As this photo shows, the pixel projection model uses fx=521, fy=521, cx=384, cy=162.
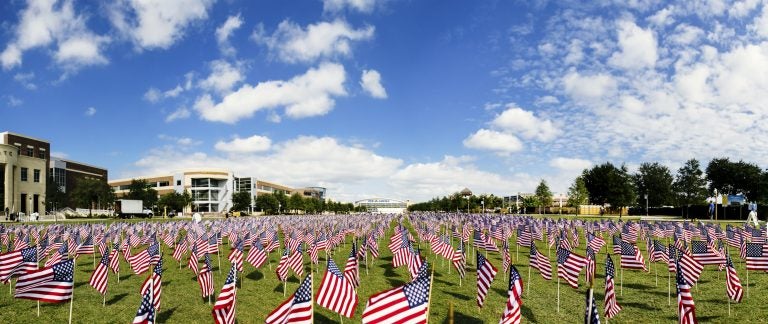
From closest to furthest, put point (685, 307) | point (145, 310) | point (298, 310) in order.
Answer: point (298, 310) < point (145, 310) < point (685, 307)

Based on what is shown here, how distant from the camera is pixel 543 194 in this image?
12781 cm

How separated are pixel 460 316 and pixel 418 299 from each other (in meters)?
6.40

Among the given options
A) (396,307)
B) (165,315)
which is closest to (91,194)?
(165,315)

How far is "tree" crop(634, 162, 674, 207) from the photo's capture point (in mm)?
147250

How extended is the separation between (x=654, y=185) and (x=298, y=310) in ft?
525

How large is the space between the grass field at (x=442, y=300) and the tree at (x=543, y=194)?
106 metres

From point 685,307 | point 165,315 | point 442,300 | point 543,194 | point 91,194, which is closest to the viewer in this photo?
point 685,307

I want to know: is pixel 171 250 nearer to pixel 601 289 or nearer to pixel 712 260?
pixel 601 289

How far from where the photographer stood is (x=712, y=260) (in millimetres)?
18516

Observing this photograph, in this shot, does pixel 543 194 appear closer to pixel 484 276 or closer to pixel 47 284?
pixel 484 276

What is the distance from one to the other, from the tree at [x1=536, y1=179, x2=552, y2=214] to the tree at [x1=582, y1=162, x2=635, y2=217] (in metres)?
14.3

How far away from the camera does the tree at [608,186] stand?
104188 millimetres

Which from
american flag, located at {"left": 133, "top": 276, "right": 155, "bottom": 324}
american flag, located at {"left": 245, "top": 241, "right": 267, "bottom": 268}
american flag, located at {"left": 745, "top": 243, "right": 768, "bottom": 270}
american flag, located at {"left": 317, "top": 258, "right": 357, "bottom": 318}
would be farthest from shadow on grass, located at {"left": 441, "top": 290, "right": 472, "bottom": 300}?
american flag, located at {"left": 133, "top": 276, "right": 155, "bottom": 324}

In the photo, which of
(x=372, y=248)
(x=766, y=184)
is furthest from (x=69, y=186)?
(x=766, y=184)
